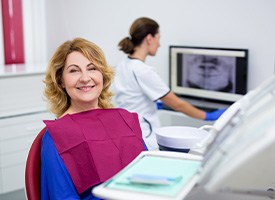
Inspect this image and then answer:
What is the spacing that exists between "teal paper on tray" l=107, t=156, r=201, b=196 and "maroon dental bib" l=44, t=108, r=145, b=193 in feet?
1.36

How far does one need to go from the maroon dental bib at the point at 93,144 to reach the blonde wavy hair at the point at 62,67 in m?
0.11

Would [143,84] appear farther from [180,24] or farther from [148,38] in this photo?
[180,24]

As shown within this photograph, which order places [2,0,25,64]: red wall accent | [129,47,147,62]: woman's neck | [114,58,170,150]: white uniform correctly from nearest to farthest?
[114,58,170,150]: white uniform, [129,47,147,62]: woman's neck, [2,0,25,64]: red wall accent

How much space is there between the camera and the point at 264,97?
2.62 feet

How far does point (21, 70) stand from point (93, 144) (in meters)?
2.01

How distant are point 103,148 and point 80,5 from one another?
2577 mm

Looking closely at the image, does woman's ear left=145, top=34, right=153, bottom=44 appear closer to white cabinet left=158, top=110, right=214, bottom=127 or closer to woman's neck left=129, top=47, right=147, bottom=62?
woman's neck left=129, top=47, right=147, bottom=62

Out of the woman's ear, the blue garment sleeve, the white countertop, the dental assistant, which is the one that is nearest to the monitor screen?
the dental assistant

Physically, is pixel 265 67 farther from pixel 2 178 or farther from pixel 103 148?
pixel 2 178

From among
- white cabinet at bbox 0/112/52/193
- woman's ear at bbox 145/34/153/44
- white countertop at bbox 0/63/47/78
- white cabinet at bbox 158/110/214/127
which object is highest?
woman's ear at bbox 145/34/153/44

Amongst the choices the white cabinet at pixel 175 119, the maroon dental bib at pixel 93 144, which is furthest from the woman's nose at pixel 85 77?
the white cabinet at pixel 175 119

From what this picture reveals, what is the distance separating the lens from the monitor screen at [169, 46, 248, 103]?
9.38 feet

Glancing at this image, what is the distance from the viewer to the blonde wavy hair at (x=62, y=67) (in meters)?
1.54

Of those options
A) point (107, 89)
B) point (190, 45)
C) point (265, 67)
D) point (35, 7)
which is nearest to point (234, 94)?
point (265, 67)
